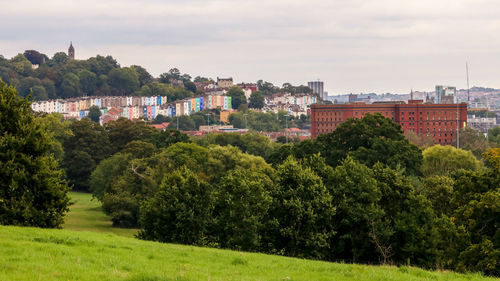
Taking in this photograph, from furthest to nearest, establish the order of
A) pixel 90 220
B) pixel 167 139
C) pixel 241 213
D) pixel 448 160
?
pixel 167 139 → pixel 448 160 → pixel 90 220 → pixel 241 213

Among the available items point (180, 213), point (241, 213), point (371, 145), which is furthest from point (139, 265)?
point (371, 145)

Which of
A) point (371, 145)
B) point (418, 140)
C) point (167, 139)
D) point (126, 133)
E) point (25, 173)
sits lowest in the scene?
point (418, 140)

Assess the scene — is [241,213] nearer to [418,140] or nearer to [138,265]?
[138,265]

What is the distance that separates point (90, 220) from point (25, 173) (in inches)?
1319

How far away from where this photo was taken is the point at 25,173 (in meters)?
25.5

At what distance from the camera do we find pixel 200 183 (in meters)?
34.2

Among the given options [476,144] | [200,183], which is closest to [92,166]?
[200,183]

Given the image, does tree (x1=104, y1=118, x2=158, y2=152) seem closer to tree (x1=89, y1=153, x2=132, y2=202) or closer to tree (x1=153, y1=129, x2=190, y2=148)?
tree (x1=153, y1=129, x2=190, y2=148)

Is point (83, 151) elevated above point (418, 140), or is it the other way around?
point (83, 151)

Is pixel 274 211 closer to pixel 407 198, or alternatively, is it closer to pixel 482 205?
pixel 407 198

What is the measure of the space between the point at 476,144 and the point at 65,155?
71722mm

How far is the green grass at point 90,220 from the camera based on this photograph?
50844 mm

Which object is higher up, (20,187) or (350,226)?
(20,187)

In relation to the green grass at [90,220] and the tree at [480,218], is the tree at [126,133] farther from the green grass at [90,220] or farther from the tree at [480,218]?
Result: the tree at [480,218]
